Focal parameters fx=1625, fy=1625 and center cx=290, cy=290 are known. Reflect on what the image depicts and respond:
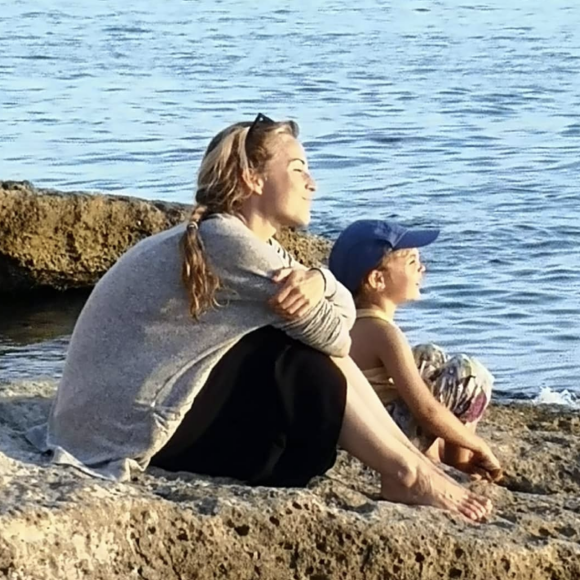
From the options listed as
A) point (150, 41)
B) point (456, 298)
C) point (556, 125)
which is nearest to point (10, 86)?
Answer: point (150, 41)

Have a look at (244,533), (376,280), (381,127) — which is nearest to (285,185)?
(376,280)

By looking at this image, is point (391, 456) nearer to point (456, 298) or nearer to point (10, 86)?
point (456, 298)

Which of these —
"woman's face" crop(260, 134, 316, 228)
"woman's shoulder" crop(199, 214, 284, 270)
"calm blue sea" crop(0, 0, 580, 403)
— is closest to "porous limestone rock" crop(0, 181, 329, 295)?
"calm blue sea" crop(0, 0, 580, 403)

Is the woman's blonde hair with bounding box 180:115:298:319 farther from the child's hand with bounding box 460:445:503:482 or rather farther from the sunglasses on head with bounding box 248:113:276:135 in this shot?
the child's hand with bounding box 460:445:503:482

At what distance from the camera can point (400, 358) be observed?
495 centimetres

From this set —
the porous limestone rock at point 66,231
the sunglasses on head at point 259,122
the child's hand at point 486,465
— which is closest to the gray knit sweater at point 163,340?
the sunglasses on head at point 259,122

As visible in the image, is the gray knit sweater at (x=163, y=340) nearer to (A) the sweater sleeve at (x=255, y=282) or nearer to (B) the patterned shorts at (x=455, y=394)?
(A) the sweater sleeve at (x=255, y=282)

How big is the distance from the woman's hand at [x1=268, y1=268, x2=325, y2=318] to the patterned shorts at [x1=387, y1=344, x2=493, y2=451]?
0.83 m

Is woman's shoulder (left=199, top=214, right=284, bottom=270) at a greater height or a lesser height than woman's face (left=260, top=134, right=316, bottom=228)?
lesser

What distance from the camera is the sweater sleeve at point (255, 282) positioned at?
14.1ft

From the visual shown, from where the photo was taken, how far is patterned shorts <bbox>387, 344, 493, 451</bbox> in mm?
5051

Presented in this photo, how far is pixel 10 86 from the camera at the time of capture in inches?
826

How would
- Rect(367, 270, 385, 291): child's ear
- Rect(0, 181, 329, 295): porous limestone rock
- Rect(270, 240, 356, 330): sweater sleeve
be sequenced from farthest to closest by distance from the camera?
Rect(0, 181, 329, 295): porous limestone rock < Rect(367, 270, 385, 291): child's ear < Rect(270, 240, 356, 330): sweater sleeve

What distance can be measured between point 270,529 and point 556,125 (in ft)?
44.8
